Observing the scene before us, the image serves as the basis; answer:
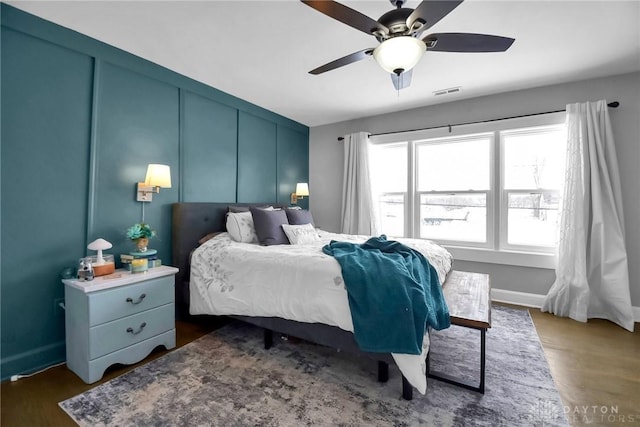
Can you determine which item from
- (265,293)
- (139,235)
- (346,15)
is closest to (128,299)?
(139,235)

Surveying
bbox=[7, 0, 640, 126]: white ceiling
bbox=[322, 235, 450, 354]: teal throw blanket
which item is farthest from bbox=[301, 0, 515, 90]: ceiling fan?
bbox=[322, 235, 450, 354]: teal throw blanket

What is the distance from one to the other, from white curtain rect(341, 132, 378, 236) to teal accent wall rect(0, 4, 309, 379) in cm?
224

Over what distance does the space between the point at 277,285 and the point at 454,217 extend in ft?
9.48

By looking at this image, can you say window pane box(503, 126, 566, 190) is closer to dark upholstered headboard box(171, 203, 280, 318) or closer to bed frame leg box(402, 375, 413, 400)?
bed frame leg box(402, 375, 413, 400)

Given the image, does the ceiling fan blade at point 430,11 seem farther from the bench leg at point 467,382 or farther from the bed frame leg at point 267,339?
the bed frame leg at point 267,339

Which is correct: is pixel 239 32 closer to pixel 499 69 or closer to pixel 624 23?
pixel 499 69

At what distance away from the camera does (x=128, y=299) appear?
6.55 feet

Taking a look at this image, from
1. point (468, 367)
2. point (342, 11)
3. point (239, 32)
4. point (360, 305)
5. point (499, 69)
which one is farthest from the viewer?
point (499, 69)

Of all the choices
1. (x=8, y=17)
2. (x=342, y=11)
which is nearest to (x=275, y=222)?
(x=342, y=11)

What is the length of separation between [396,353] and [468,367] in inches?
33.7

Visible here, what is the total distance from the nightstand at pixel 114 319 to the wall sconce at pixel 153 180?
0.72 meters

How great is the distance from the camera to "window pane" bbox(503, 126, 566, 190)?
328cm

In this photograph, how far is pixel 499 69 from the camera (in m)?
2.84

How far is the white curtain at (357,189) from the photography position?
4215mm
